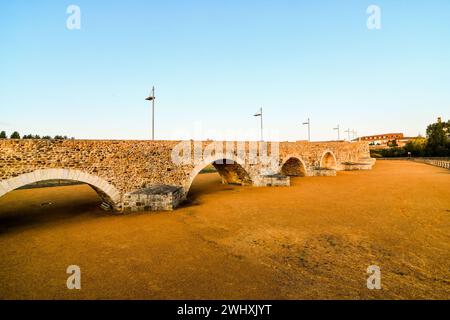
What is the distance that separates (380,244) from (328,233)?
1334 millimetres

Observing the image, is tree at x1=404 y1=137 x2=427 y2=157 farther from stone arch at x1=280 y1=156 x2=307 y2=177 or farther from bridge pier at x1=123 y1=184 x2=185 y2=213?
bridge pier at x1=123 y1=184 x2=185 y2=213

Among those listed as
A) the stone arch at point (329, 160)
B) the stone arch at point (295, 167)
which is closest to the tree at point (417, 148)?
Answer: the stone arch at point (329, 160)

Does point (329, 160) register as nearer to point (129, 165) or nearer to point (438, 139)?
point (129, 165)

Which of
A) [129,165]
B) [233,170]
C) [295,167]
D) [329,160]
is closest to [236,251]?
[129,165]

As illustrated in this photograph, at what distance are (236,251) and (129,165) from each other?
691cm

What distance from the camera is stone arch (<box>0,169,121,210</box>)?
784 cm

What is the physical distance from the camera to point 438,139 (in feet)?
142

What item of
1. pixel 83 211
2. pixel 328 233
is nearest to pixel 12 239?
pixel 83 211

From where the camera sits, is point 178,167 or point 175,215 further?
point 178,167

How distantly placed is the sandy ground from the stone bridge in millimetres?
1092

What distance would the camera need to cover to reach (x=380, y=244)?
612cm

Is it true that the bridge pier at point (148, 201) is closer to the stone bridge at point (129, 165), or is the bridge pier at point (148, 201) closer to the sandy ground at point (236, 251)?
the stone bridge at point (129, 165)
